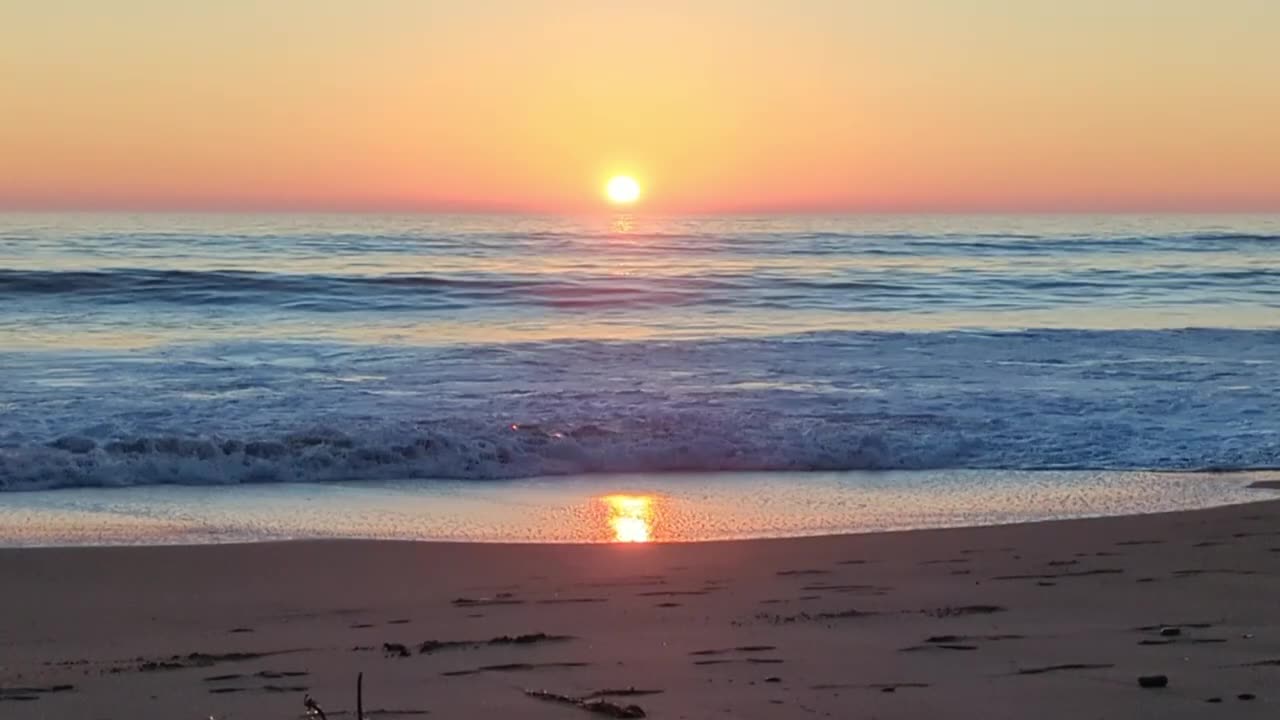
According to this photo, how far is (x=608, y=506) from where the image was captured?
9.04m

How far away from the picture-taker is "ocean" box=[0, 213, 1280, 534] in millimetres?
10648

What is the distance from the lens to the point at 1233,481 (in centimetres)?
994

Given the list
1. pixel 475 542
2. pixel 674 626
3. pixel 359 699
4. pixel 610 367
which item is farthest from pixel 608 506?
pixel 610 367

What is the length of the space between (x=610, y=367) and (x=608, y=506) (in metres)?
8.14

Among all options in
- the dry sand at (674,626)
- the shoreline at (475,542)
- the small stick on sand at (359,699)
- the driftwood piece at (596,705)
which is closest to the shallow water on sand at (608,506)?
the shoreline at (475,542)

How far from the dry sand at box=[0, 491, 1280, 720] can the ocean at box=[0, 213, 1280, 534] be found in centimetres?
307

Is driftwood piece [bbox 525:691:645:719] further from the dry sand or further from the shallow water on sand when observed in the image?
the shallow water on sand

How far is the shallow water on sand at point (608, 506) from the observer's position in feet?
26.2

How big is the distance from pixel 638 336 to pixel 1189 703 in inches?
700

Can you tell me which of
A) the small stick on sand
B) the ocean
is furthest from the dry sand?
the ocean

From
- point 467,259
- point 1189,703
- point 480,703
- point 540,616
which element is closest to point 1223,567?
point 1189,703

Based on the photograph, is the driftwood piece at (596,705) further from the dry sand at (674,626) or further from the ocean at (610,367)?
the ocean at (610,367)

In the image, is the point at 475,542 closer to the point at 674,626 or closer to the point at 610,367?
the point at 674,626

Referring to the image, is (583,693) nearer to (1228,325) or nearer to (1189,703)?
(1189,703)
